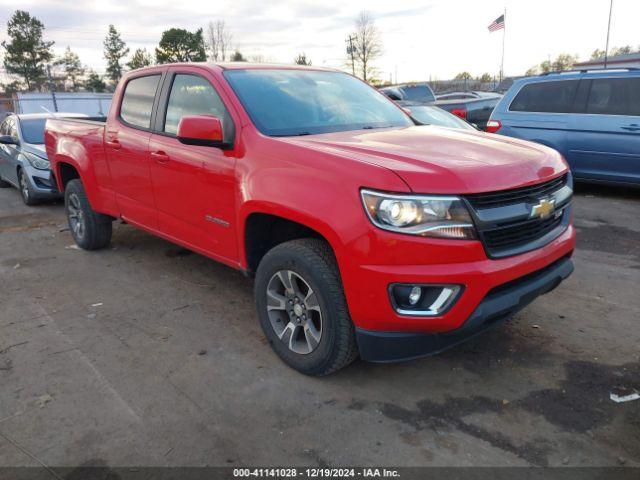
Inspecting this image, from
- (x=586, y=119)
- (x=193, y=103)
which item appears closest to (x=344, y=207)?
(x=193, y=103)

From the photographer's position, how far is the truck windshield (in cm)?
339

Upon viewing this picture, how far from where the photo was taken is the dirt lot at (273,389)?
97.7 inches

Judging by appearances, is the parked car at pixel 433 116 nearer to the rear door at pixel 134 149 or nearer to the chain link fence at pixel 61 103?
the rear door at pixel 134 149

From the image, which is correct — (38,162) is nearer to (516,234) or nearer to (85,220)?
(85,220)

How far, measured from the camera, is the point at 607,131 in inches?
281

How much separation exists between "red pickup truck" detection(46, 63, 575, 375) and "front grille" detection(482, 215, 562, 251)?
1cm

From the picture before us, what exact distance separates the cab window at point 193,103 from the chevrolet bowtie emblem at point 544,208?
1.86 meters

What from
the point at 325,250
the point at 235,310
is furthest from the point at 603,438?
the point at 235,310

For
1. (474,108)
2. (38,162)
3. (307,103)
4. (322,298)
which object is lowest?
(322,298)

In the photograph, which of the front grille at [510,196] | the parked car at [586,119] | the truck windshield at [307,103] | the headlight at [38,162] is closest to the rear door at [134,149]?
the truck windshield at [307,103]

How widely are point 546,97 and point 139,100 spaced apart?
20.3 ft

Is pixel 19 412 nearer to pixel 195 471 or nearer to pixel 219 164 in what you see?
pixel 195 471

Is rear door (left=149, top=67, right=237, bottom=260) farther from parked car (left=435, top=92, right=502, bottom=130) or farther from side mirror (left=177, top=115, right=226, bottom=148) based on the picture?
parked car (left=435, top=92, right=502, bottom=130)

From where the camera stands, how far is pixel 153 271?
16.8 ft
